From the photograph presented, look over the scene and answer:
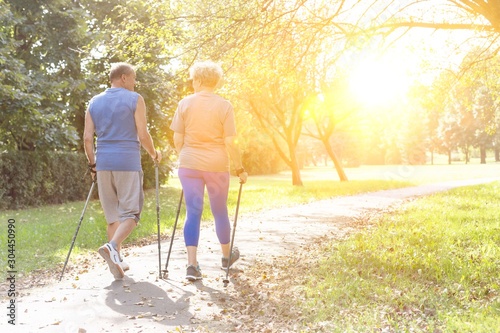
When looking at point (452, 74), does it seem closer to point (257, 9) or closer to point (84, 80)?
point (257, 9)

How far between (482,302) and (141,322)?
3187mm

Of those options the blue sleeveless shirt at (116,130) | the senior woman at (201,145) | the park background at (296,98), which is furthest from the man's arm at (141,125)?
the park background at (296,98)

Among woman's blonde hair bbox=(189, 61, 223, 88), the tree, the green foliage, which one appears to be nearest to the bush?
the green foliage

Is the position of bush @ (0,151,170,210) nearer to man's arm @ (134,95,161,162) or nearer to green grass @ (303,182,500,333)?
green grass @ (303,182,500,333)

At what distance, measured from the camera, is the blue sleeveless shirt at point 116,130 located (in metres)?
5.88

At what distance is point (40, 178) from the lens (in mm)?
19000

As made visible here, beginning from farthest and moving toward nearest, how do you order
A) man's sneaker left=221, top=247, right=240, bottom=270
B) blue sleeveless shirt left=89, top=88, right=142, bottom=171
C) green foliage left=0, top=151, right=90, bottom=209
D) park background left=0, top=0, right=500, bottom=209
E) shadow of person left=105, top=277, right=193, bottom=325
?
green foliage left=0, top=151, right=90, bottom=209 → park background left=0, top=0, right=500, bottom=209 → man's sneaker left=221, top=247, right=240, bottom=270 → blue sleeveless shirt left=89, top=88, right=142, bottom=171 → shadow of person left=105, top=277, right=193, bottom=325

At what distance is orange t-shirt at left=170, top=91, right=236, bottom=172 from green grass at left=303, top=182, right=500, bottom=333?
179 centimetres

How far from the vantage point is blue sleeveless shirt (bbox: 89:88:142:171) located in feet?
19.3

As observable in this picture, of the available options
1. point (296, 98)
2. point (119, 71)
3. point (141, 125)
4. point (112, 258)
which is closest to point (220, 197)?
point (141, 125)

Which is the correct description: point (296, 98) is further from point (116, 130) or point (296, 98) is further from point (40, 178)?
point (116, 130)

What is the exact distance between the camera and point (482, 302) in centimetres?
504

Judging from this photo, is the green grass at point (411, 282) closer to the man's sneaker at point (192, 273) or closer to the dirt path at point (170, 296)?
the dirt path at point (170, 296)

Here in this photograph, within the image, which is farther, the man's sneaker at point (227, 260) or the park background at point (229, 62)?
the park background at point (229, 62)
